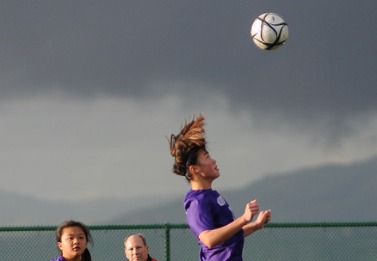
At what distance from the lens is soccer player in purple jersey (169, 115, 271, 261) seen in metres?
6.39

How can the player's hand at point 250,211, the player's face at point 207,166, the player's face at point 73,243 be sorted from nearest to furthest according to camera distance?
the player's hand at point 250,211, the player's face at point 207,166, the player's face at point 73,243

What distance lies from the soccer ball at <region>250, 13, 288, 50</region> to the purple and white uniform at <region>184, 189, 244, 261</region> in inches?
230

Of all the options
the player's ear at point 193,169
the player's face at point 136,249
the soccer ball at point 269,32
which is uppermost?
the soccer ball at point 269,32

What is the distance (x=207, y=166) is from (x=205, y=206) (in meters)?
0.31

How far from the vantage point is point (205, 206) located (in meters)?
6.54

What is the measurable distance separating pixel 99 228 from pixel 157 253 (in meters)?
0.83

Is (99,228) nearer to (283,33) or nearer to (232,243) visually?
(283,33)

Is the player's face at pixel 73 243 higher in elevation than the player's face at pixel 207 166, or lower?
lower

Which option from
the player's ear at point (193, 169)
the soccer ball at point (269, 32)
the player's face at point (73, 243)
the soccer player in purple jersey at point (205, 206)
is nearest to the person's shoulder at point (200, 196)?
the soccer player in purple jersey at point (205, 206)

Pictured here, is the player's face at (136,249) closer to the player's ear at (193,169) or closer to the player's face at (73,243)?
the player's face at (73,243)

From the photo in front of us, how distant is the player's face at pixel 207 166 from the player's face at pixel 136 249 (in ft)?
10.7

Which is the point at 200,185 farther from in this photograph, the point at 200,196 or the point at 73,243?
the point at 73,243

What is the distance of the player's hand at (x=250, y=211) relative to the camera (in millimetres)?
6141

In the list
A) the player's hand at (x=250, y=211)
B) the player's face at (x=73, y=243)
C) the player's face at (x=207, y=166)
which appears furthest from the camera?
the player's face at (x=73, y=243)
